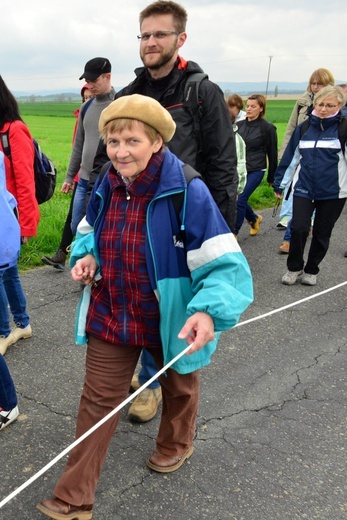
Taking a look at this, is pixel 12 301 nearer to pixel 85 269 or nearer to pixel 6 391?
pixel 6 391

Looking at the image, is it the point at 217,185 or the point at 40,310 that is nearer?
the point at 217,185

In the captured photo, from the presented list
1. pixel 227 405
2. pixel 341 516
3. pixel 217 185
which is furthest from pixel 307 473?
pixel 217 185

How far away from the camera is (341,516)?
234 cm

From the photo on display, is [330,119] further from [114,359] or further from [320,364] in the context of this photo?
[114,359]

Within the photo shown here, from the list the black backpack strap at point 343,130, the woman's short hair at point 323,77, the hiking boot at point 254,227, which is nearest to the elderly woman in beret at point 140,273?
the black backpack strap at point 343,130

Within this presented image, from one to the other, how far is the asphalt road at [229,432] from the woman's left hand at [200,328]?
0.95 metres

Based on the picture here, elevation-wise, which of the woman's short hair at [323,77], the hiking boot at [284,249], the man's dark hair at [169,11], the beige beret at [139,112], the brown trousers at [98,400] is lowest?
the hiking boot at [284,249]

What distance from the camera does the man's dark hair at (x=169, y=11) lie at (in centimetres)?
276

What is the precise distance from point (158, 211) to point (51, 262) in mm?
3591

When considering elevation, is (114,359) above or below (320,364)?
above

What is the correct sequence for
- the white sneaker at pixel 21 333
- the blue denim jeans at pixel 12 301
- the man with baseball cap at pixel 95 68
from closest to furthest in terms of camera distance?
1. the blue denim jeans at pixel 12 301
2. the white sneaker at pixel 21 333
3. the man with baseball cap at pixel 95 68

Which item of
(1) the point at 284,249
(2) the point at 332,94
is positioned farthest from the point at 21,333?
(1) the point at 284,249

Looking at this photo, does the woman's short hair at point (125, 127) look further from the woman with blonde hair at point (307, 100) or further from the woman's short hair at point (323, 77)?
the woman's short hair at point (323, 77)

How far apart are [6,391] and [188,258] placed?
1451mm
